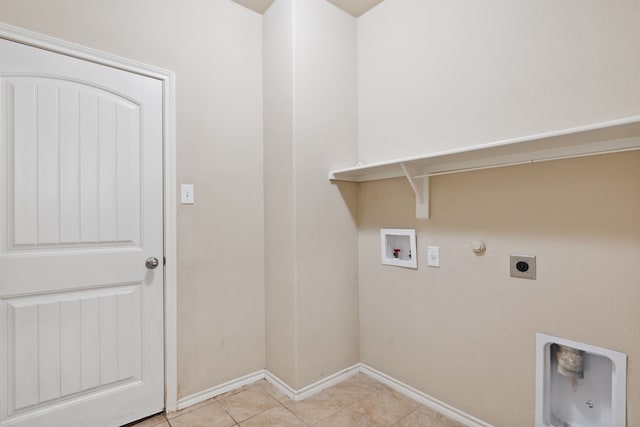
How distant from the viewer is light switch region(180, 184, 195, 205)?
6.03 feet

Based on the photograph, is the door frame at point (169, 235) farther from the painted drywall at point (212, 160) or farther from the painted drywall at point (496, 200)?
the painted drywall at point (496, 200)

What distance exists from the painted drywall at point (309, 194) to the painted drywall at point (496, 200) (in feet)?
0.47

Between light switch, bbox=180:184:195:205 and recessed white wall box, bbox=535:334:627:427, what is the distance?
1913 mm

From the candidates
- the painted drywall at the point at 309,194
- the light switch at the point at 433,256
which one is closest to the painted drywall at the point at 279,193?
the painted drywall at the point at 309,194

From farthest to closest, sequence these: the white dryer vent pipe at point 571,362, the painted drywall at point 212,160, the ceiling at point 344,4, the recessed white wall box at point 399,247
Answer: the ceiling at point 344,4 → the recessed white wall box at point 399,247 → the painted drywall at point 212,160 → the white dryer vent pipe at point 571,362

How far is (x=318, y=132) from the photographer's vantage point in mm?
2037

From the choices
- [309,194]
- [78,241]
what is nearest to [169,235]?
[78,241]

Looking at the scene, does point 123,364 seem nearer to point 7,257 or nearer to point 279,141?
point 7,257

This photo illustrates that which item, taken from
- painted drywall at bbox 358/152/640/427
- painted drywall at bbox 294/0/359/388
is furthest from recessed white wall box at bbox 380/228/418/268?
painted drywall at bbox 294/0/359/388

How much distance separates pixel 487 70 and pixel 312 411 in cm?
207

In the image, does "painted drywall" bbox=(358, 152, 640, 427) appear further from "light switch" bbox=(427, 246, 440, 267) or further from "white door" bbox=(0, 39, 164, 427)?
"white door" bbox=(0, 39, 164, 427)

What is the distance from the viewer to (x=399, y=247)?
2.04m

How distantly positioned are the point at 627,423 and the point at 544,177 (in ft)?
3.27

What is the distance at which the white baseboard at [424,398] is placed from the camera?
1639 millimetres
